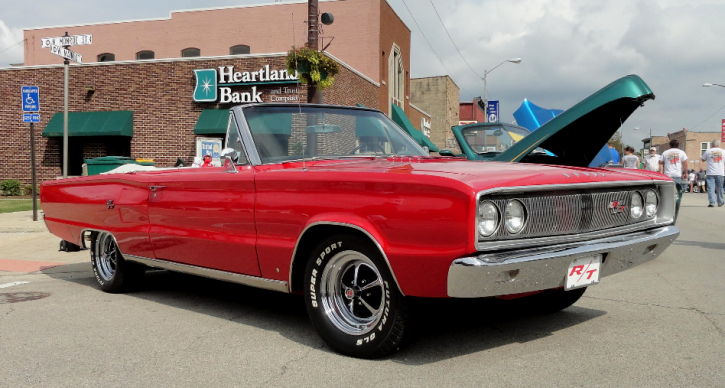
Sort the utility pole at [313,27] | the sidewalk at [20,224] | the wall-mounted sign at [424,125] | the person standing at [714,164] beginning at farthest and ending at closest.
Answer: the wall-mounted sign at [424,125]
the person standing at [714,164]
the utility pole at [313,27]
the sidewalk at [20,224]

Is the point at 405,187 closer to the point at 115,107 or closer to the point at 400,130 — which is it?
the point at 400,130

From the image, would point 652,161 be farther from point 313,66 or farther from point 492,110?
point 492,110

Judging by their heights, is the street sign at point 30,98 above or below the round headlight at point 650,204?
above

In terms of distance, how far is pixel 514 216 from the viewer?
3291mm

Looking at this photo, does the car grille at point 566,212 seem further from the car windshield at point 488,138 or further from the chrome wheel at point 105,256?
the car windshield at point 488,138

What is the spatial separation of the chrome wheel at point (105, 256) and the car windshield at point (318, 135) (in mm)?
2185

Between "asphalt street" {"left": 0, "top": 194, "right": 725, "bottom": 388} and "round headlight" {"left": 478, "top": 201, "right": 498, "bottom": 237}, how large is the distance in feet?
1.90

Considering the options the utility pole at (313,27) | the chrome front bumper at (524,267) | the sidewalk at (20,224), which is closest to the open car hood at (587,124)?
the chrome front bumper at (524,267)

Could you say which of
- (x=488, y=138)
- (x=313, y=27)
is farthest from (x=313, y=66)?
(x=488, y=138)

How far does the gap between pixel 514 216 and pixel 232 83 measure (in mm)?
16782

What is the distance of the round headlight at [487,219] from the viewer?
123 inches

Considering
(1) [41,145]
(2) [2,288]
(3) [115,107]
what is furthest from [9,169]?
(2) [2,288]

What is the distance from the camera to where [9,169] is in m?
21.0

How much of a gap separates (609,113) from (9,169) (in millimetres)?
20692
